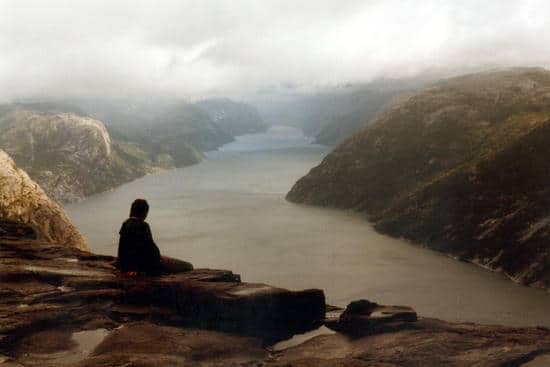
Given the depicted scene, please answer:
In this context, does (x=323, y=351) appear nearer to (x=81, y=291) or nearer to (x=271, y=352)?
(x=271, y=352)

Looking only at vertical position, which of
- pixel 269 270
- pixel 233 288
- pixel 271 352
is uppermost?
pixel 233 288

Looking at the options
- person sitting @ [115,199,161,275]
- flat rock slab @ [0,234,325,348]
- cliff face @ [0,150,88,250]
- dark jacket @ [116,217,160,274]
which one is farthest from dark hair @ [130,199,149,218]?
cliff face @ [0,150,88,250]

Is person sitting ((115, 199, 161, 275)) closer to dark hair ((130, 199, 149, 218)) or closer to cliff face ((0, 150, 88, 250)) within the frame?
dark hair ((130, 199, 149, 218))

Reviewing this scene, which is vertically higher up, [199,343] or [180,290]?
[180,290]

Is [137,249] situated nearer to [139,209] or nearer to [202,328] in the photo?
[139,209]

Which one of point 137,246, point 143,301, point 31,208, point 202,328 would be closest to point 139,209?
point 137,246

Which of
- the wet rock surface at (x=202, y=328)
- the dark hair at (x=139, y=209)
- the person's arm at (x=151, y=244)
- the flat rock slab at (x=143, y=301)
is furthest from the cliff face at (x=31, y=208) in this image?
the dark hair at (x=139, y=209)

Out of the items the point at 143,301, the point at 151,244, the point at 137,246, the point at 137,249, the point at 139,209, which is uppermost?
the point at 139,209

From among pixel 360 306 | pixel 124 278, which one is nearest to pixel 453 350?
pixel 360 306
